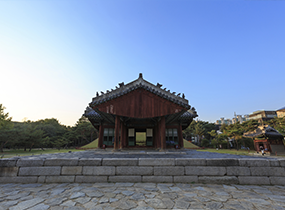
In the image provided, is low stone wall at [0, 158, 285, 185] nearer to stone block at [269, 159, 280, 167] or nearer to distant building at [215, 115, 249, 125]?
stone block at [269, 159, 280, 167]

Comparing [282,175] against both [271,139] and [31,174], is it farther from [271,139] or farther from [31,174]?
[271,139]

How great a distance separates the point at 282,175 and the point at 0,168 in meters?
13.2

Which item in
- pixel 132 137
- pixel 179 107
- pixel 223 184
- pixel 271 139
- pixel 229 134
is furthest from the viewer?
pixel 229 134

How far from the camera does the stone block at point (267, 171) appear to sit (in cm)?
606

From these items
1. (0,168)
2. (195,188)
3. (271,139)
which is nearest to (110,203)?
(195,188)

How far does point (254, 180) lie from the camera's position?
5.95 metres

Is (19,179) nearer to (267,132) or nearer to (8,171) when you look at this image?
(8,171)

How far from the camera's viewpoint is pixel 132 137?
1645 centimetres

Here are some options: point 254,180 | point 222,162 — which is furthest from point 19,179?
point 254,180

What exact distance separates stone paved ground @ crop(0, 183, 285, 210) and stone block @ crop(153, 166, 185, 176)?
Result: 51cm

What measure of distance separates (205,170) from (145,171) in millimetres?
2773

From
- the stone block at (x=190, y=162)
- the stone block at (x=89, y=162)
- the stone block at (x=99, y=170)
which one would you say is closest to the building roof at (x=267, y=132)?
the stone block at (x=190, y=162)

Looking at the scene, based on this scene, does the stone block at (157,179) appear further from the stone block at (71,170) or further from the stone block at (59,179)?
the stone block at (59,179)

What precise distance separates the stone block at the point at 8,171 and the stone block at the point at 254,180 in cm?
1040
